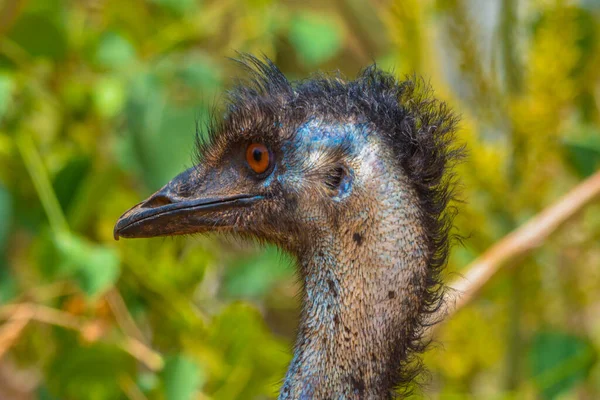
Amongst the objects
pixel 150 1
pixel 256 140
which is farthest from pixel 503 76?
pixel 256 140

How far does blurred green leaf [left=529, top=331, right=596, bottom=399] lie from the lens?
2334 mm

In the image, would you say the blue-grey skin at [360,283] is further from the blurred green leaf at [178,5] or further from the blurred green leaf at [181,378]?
the blurred green leaf at [178,5]

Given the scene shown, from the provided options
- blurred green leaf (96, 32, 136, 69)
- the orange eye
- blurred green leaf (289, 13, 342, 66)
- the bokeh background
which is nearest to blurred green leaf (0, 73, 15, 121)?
the bokeh background

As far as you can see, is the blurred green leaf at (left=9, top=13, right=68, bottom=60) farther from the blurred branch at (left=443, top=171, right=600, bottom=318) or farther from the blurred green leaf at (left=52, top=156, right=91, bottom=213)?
the blurred branch at (left=443, top=171, right=600, bottom=318)

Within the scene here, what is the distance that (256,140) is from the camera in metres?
1.55

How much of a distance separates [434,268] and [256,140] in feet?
1.16

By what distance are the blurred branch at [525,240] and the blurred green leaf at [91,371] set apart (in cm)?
85

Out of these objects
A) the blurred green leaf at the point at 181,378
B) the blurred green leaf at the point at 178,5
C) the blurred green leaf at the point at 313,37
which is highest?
the blurred green leaf at the point at 313,37

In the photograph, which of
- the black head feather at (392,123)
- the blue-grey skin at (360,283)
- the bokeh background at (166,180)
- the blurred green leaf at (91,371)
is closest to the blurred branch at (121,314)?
the bokeh background at (166,180)

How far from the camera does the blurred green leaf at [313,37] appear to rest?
10.4ft

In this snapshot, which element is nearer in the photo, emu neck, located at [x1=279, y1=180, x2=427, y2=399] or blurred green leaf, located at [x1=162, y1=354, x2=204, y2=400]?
emu neck, located at [x1=279, y1=180, x2=427, y2=399]

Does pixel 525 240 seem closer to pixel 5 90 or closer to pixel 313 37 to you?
pixel 313 37

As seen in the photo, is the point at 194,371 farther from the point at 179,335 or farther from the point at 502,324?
the point at 502,324

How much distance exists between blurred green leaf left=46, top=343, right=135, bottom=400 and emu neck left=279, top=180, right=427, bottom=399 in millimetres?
1022
